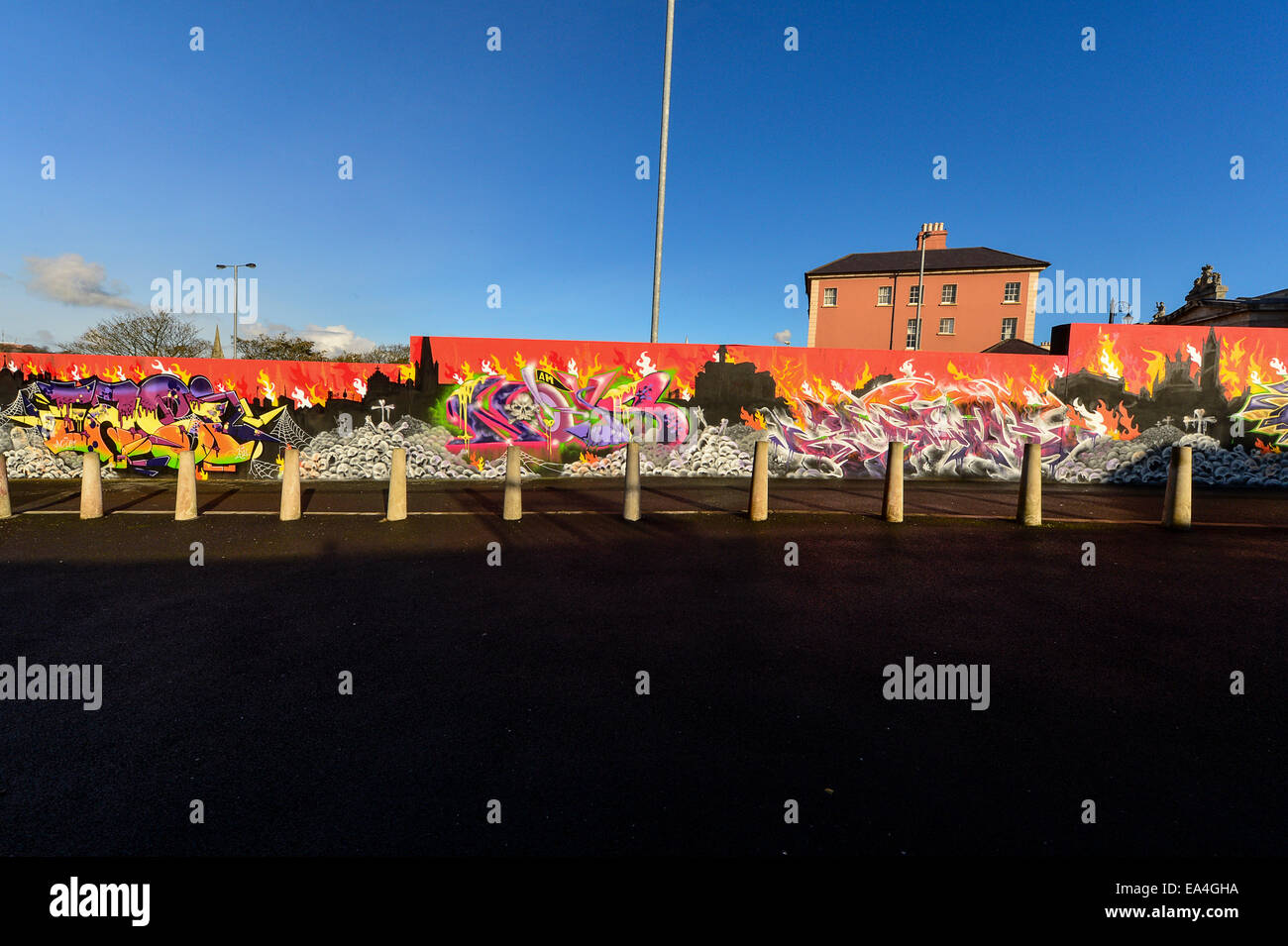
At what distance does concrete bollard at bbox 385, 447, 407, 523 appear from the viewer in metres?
8.14

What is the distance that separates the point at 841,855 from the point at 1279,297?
120 feet

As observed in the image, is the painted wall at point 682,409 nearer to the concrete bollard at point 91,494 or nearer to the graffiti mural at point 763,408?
the graffiti mural at point 763,408

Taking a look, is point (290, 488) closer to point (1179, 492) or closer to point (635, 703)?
point (635, 703)

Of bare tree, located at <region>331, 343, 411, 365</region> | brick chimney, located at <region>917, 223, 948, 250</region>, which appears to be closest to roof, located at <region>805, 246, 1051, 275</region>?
brick chimney, located at <region>917, 223, 948, 250</region>

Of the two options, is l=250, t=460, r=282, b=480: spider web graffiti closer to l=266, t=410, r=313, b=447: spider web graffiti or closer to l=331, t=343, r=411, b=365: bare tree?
l=266, t=410, r=313, b=447: spider web graffiti

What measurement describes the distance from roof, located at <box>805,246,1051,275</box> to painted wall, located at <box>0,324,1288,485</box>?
32.6 meters

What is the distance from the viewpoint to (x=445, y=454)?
12.1 m

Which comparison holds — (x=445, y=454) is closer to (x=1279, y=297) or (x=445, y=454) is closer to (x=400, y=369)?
(x=400, y=369)

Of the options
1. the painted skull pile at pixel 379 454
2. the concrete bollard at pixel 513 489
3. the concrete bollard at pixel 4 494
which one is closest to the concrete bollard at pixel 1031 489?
the concrete bollard at pixel 513 489

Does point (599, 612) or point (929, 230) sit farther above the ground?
point (929, 230)

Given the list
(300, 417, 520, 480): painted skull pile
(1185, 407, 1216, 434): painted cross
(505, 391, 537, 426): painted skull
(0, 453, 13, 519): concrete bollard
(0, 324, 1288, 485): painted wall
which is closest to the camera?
(0, 453, 13, 519): concrete bollard

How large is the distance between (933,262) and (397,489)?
152 feet
